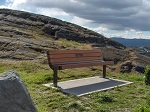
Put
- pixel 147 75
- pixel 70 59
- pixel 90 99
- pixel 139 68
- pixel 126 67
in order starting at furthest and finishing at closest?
→ pixel 126 67 → pixel 139 68 → pixel 70 59 → pixel 147 75 → pixel 90 99

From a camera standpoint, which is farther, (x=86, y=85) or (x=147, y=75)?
(x=147, y=75)

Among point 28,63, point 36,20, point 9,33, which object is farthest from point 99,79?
point 36,20

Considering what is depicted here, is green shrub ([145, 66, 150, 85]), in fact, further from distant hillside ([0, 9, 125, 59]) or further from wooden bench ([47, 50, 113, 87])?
distant hillside ([0, 9, 125, 59])

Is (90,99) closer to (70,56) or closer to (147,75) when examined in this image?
(70,56)

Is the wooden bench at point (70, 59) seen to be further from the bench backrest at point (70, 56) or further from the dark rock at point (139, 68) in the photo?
the dark rock at point (139, 68)

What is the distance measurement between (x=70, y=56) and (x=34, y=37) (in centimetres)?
1191

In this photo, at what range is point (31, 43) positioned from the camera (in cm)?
1881

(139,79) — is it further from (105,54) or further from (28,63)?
(105,54)

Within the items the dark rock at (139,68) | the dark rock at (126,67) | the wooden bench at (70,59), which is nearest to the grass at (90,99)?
the wooden bench at (70,59)

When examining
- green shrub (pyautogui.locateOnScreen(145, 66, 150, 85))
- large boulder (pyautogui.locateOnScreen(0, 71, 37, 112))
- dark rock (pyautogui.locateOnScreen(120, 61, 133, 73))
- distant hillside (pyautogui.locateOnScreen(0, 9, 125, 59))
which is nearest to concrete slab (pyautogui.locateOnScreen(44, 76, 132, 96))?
green shrub (pyautogui.locateOnScreen(145, 66, 150, 85))

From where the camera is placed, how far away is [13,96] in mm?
4121

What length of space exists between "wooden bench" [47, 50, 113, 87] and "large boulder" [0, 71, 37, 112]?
500 cm

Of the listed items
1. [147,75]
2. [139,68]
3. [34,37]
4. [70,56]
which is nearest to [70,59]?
[70,56]

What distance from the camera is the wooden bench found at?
9422 mm
